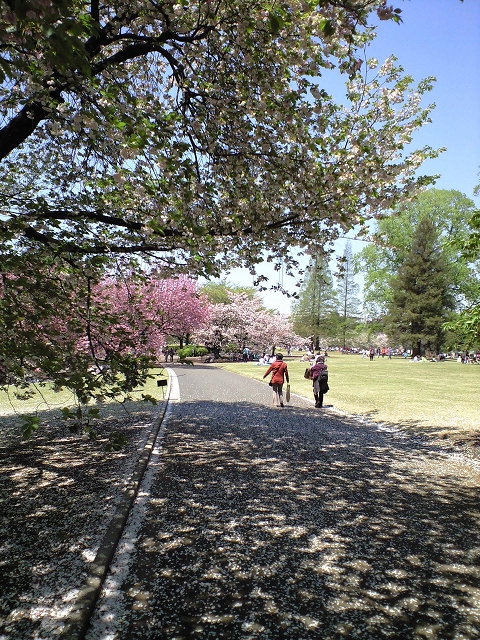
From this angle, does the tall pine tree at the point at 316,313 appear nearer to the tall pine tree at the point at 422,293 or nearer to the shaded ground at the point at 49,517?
the tall pine tree at the point at 422,293

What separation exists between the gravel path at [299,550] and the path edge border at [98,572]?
0.09 meters

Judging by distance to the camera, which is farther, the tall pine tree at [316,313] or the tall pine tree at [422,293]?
the tall pine tree at [316,313]

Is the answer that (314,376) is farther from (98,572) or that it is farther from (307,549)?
(98,572)

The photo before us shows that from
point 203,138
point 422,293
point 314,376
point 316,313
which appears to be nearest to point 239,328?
point 422,293

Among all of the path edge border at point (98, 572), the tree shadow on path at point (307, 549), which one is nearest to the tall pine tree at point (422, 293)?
the tree shadow on path at point (307, 549)

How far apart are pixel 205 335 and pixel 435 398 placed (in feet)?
125

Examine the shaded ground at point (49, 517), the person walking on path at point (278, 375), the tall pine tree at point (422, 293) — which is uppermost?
the tall pine tree at point (422, 293)

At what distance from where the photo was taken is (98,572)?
336 centimetres

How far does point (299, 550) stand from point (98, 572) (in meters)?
1.77

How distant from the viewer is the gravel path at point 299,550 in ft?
9.39

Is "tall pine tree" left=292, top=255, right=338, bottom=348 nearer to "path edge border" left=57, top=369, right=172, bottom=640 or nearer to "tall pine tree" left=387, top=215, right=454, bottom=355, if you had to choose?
"tall pine tree" left=387, top=215, right=454, bottom=355

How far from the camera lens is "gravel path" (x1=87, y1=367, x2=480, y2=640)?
2.86 metres

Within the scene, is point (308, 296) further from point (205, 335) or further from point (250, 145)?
point (250, 145)

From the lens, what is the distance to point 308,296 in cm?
8356
